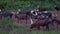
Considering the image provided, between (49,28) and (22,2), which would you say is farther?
(22,2)

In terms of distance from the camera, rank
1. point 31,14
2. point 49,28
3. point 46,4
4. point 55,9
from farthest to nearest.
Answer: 1. point 46,4
2. point 55,9
3. point 31,14
4. point 49,28

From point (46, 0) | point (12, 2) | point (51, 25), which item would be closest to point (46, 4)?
point (46, 0)

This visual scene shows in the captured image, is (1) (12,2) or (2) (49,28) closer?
(2) (49,28)

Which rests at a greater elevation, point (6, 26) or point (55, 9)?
point (6, 26)

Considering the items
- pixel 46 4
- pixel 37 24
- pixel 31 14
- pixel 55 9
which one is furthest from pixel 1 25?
pixel 46 4

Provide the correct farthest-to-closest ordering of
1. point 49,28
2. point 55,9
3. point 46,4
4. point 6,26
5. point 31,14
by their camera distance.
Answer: point 46,4 < point 55,9 < point 31,14 < point 49,28 < point 6,26

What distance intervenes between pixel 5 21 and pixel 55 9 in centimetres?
1086

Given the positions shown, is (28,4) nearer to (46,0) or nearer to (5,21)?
(46,0)

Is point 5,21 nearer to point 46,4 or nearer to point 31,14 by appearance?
point 31,14

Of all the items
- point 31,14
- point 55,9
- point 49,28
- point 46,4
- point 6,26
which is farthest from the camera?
point 46,4

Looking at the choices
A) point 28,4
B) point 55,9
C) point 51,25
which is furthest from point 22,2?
point 51,25

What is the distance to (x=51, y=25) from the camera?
1200 centimetres

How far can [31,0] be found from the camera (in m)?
24.6

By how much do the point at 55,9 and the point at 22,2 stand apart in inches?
132
